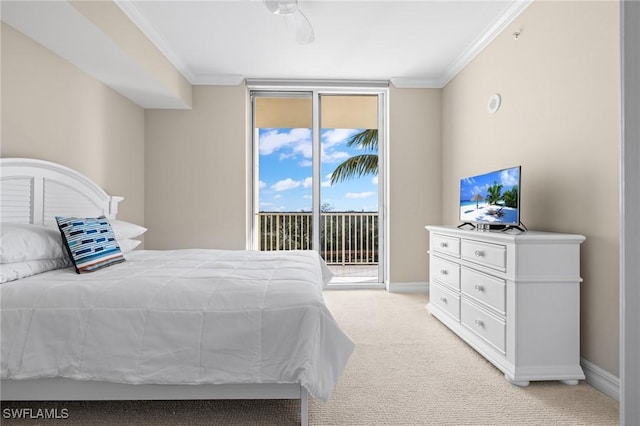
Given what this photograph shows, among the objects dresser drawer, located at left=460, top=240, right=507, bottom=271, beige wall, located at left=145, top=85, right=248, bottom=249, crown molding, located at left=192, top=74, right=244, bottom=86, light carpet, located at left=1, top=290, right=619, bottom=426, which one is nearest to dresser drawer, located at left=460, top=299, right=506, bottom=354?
light carpet, located at left=1, top=290, right=619, bottom=426

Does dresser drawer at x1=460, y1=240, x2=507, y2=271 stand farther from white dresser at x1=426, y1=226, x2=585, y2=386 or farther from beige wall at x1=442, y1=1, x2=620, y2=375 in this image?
beige wall at x1=442, y1=1, x2=620, y2=375

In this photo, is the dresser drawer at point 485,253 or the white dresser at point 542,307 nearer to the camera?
the white dresser at point 542,307

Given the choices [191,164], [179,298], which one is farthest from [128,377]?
[191,164]

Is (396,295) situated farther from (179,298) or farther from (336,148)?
(179,298)

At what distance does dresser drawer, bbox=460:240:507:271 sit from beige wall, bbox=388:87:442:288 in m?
1.76

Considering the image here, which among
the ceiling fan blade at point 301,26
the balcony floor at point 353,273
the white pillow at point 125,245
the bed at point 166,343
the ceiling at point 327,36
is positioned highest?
the ceiling at point 327,36

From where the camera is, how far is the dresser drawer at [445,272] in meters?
3.01

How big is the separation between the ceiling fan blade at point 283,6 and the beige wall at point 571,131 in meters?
1.77

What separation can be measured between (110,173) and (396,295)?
335 cm

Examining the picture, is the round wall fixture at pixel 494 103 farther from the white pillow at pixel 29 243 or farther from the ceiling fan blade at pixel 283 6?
the white pillow at pixel 29 243

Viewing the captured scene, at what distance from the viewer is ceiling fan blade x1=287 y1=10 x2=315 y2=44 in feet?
9.44

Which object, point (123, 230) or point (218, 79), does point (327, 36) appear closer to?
point (218, 79)

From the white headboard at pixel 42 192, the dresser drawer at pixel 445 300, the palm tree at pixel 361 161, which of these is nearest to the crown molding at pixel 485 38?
the palm tree at pixel 361 161

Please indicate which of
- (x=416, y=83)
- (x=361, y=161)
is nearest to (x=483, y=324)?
(x=361, y=161)
